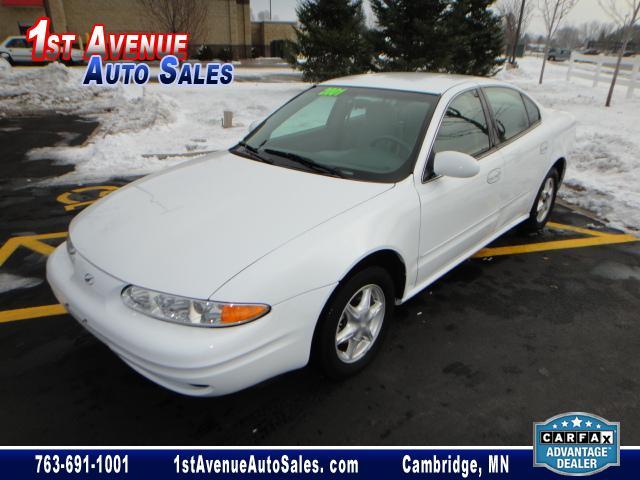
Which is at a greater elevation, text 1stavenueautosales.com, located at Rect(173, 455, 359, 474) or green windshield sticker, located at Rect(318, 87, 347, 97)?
green windshield sticker, located at Rect(318, 87, 347, 97)

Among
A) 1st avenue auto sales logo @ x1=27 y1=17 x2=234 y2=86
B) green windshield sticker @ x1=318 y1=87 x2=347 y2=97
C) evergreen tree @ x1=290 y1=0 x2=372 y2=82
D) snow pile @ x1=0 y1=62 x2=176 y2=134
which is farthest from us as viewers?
1st avenue auto sales logo @ x1=27 y1=17 x2=234 y2=86

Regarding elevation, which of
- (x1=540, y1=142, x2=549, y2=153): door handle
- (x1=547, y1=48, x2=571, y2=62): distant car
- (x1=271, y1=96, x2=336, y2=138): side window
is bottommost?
(x1=540, y1=142, x2=549, y2=153): door handle

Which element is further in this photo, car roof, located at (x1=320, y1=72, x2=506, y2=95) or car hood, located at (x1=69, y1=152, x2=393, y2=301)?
car roof, located at (x1=320, y1=72, x2=506, y2=95)

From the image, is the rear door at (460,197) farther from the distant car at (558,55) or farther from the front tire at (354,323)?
the distant car at (558,55)

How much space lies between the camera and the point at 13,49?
71.8 ft

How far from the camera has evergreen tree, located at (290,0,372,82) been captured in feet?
49.7

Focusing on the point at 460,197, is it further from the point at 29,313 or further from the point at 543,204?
the point at 29,313

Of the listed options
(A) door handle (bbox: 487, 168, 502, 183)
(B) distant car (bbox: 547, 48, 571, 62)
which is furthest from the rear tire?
(B) distant car (bbox: 547, 48, 571, 62)

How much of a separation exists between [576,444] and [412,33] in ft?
47.0

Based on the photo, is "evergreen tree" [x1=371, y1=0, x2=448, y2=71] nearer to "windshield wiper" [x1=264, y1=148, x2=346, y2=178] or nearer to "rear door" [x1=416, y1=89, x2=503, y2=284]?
"rear door" [x1=416, y1=89, x2=503, y2=284]

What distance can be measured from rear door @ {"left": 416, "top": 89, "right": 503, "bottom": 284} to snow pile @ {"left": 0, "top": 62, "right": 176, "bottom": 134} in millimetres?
7742

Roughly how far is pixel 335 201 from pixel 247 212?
1.59 feet

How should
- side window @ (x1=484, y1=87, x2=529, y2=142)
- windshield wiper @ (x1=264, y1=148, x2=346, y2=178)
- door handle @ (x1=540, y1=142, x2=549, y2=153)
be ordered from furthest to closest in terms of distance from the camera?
1. door handle @ (x1=540, y1=142, x2=549, y2=153)
2. side window @ (x1=484, y1=87, x2=529, y2=142)
3. windshield wiper @ (x1=264, y1=148, x2=346, y2=178)

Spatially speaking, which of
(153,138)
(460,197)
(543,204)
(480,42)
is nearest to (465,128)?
(460,197)
